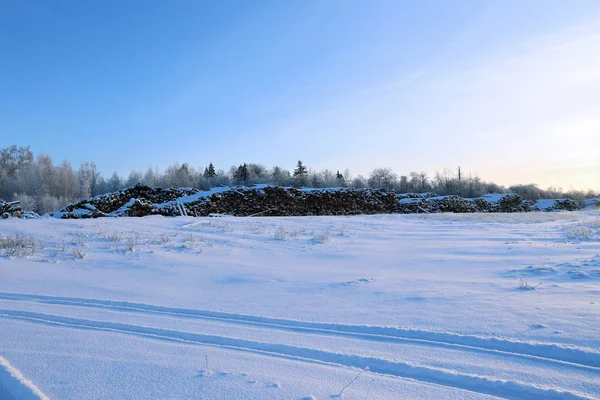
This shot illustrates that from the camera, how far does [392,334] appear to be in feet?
10.3

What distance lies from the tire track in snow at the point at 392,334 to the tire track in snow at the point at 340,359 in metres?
0.46

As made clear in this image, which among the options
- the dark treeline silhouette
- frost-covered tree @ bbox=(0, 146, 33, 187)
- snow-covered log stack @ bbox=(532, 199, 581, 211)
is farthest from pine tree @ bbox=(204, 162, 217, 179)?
snow-covered log stack @ bbox=(532, 199, 581, 211)

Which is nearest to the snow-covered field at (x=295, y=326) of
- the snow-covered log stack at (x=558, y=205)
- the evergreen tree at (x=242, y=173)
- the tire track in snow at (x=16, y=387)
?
the tire track in snow at (x=16, y=387)

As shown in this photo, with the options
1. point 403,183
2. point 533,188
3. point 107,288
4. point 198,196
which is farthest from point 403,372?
point 533,188

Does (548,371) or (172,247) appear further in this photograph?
(172,247)

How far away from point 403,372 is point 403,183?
216ft

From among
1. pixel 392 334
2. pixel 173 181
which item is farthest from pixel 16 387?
pixel 173 181

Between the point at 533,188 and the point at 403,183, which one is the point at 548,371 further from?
the point at 533,188

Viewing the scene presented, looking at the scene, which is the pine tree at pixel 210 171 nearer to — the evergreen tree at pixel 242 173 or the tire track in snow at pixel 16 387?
the evergreen tree at pixel 242 173

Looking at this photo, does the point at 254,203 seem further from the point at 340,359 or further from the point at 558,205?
the point at 558,205

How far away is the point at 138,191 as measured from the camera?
896 inches

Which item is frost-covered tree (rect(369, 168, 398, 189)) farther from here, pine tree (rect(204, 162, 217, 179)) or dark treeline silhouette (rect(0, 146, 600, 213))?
pine tree (rect(204, 162, 217, 179))

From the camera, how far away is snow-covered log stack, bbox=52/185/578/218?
18.6 metres

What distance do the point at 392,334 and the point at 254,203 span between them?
22.8m
